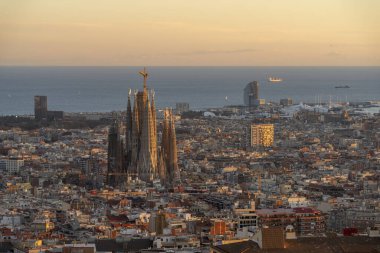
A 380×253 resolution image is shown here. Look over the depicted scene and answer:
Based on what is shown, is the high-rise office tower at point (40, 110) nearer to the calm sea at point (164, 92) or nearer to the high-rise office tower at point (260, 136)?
the calm sea at point (164, 92)

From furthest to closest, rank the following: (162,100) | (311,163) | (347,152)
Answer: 1. (162,100)
2. (347,152)
3. (311,163)

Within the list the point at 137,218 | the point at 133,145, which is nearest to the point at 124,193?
the point at 133,145

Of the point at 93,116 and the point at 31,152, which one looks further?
the point at 93,116

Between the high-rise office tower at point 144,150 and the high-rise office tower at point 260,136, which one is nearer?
the high-rise office tower at point 144,150

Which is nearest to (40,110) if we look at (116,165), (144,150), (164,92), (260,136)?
(260,136)

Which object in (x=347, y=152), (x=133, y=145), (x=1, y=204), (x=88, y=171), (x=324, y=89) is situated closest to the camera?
(x=1, y=204)

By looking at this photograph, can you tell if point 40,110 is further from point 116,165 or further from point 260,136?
point 116,165

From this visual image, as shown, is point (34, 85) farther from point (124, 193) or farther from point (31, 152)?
point (124, 193)

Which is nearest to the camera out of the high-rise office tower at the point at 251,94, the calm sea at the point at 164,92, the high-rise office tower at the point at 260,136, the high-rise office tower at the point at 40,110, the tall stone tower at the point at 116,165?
the tall stone tower at the point at 116,165

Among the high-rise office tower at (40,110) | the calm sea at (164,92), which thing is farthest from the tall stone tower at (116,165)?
the calm sea at (164,92)
